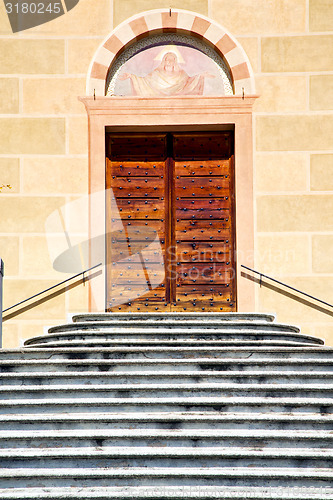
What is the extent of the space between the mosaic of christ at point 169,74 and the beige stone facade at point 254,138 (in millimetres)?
340

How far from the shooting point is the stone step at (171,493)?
19.2 feet

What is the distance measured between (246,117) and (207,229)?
1.58 metres

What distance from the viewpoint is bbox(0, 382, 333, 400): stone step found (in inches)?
273

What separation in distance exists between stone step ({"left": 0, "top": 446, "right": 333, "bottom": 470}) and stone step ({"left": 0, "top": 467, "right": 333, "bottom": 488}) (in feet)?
0.37

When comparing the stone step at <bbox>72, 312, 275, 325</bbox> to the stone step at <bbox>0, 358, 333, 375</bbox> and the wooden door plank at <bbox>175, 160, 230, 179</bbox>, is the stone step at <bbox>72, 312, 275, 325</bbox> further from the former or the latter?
the wooden door plank at <bbox>175, 160, 230, 179</bbox>

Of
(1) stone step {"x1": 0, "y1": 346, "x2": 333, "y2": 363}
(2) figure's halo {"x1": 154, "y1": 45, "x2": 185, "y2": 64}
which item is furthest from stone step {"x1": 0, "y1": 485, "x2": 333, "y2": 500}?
(2) figure's halo {"x1": 154, "y1": 45, "x2": 185, "y2": 64}

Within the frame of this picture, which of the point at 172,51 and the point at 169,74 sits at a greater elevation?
the point at 172,51

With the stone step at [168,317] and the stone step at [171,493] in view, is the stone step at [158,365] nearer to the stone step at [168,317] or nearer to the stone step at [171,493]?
the stone step at [168,317]

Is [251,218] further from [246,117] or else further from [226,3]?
[226,3]

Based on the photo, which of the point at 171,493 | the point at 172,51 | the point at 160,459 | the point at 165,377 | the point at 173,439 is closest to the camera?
the point at 171,493

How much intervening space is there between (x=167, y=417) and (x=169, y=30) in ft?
19.9

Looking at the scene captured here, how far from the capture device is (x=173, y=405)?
6785 millimetres

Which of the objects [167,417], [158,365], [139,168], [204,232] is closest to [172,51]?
[139,168]

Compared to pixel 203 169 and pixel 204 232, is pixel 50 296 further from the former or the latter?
pixel 203 169
